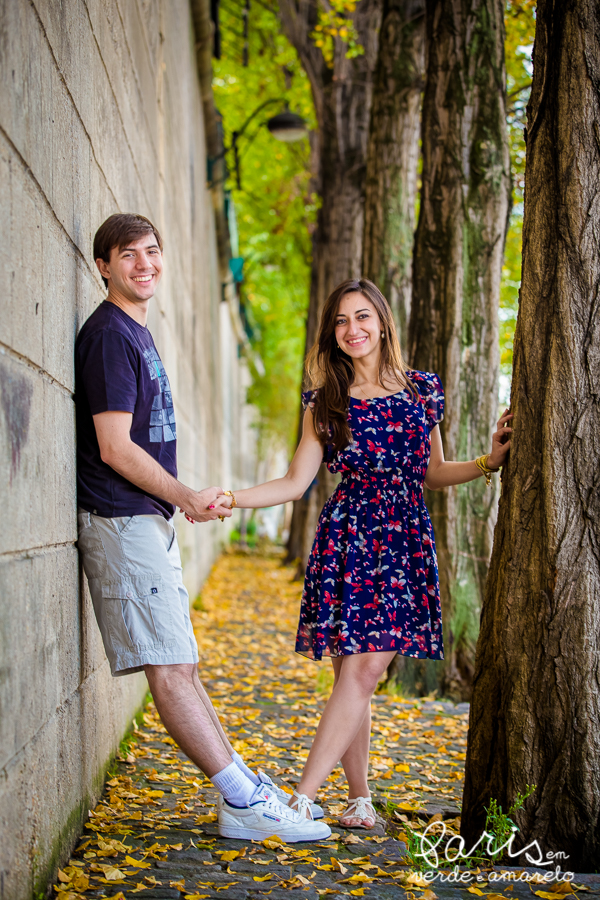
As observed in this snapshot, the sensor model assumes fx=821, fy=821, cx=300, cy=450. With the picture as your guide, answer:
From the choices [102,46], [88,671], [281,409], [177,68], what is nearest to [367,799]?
[88,671]

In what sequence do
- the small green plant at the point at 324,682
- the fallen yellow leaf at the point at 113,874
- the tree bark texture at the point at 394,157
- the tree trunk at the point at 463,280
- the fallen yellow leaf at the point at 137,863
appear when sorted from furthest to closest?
the tree bark texture at the point at 394,157 < the small green plant at the point at 324,682 < the tree trunk at the point at 463,280 < the fallen yellow leaf at the point at 137,863 < the fallen yellow leaf at the point at 113,874

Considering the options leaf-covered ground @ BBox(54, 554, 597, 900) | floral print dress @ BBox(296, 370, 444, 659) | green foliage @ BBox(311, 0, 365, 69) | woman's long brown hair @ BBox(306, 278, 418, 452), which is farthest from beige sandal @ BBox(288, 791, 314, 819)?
green foliage @ BBox(311, 0, 365, 69)

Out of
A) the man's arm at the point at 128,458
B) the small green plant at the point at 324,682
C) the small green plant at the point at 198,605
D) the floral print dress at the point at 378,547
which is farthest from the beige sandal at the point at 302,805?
the small green plant at the point at 198,605

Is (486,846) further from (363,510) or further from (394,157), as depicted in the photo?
(394,157)

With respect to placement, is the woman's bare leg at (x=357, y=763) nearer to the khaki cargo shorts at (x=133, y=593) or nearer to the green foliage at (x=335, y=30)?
the khaki cargo shorts at (x=133, y=593)

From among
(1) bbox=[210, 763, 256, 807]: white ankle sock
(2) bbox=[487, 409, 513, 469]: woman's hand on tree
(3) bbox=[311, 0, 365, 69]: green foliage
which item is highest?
(3) bbox=[311, 0, 365, 69]: green foliage

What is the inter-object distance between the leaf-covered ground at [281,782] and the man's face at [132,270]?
1966 millimetres

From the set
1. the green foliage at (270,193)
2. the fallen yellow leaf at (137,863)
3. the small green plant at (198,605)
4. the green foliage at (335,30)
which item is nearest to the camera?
the fallen yellow leaf at (137,863)

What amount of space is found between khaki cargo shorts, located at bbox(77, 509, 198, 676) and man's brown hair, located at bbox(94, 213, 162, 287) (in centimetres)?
100

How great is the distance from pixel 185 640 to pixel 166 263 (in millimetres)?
4918

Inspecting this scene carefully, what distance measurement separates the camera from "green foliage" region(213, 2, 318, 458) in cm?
1688

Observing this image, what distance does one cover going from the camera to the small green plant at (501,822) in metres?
2.79

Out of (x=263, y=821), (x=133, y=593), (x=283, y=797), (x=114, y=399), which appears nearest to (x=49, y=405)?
(x=114, y=399)

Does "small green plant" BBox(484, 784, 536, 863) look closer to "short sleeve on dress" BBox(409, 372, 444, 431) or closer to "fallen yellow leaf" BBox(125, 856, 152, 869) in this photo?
"fallen yellow leaf" BBox(125, 856, 152, 869)
